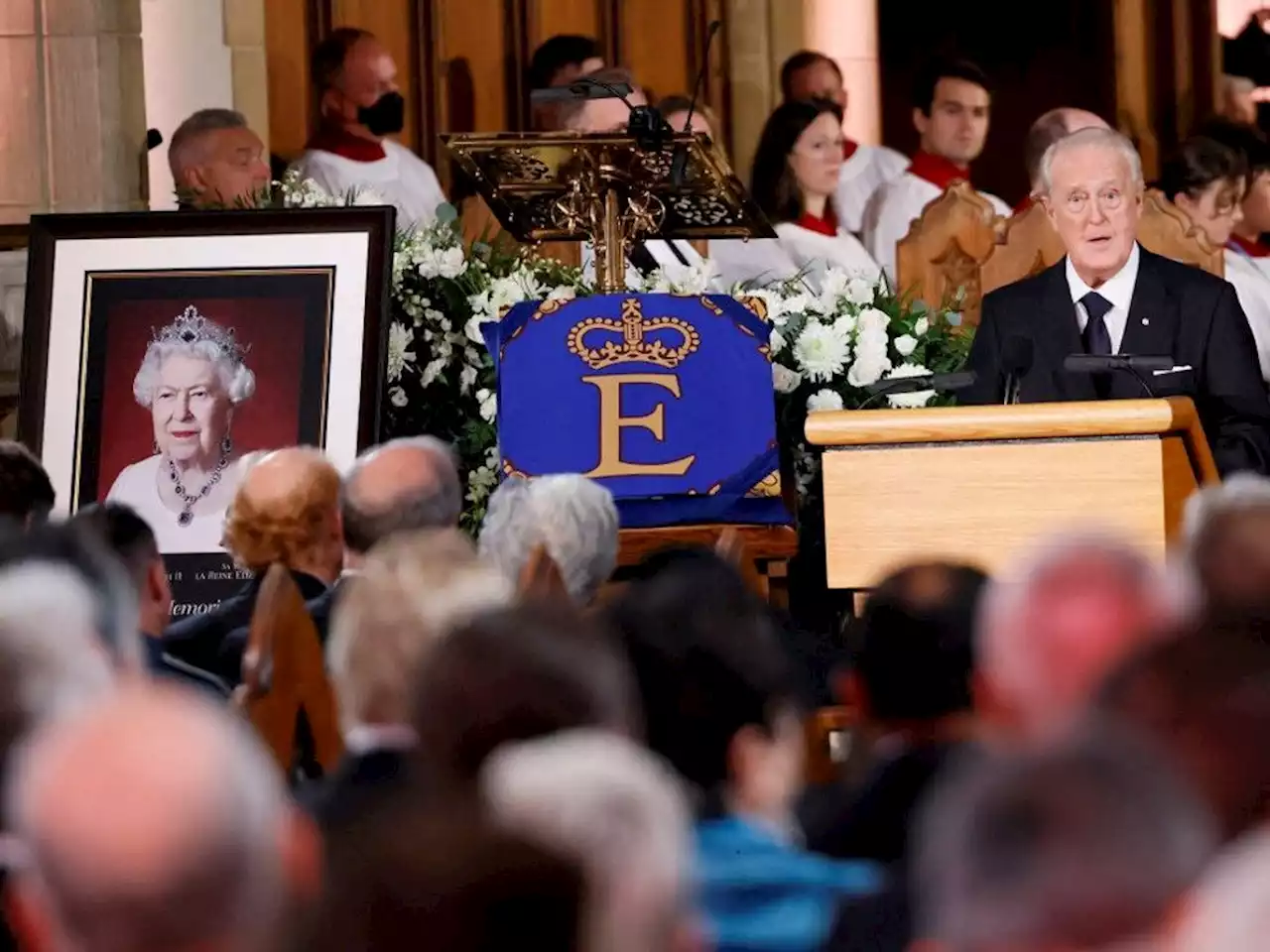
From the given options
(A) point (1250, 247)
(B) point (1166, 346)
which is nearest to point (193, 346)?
(B) point (1166, 346)

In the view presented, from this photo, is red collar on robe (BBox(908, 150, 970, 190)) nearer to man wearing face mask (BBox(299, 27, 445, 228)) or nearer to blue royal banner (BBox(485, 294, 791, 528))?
man wearing face mask (BBox(299, 27, 445, 228))

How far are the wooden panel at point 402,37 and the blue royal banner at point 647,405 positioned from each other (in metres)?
5.96

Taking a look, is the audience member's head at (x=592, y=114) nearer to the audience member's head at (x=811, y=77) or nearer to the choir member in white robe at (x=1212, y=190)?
the choir member in white robe at (x=1212, y=190)

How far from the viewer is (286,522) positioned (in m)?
5.23

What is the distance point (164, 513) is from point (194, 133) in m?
2.05

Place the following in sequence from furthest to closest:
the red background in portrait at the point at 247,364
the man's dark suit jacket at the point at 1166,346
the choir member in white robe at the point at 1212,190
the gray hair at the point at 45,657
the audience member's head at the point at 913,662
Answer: the choir member in white robe at the point at 1212,190 < the red background in portrait at the point at 247,364 < the man's dark suit jacket at the point at 1166,346 < the audience member's head at the point at 913,662 < the gray hair at the point at 45,657

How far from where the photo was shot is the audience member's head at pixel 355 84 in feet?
34.9

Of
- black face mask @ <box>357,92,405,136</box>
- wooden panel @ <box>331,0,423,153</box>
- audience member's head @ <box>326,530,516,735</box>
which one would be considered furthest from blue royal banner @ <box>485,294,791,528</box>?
wooden panel @ <box>331,0,423,153</box>

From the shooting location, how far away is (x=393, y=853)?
1931mm

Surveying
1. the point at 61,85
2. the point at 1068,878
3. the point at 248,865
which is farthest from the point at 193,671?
the point at 61,85

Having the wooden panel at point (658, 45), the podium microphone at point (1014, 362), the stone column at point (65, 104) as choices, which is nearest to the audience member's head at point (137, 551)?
the podium microphone at point (1014, 362)

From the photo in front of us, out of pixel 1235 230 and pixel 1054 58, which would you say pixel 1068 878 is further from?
pixel 1054 58

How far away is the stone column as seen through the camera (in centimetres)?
905

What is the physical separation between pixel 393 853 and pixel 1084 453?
3558mm
